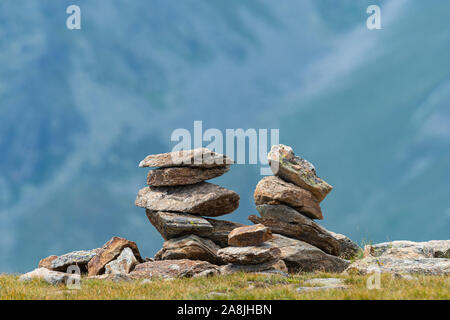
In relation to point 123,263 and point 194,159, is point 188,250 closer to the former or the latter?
point 123,263

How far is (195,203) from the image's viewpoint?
26406 mm

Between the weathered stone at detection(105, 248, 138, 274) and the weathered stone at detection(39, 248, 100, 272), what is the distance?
2513 mm

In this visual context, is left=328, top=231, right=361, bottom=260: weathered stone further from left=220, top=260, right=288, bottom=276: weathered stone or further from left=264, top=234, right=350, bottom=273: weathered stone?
left=220, top=260, right=288, bottom=276: weathered stone

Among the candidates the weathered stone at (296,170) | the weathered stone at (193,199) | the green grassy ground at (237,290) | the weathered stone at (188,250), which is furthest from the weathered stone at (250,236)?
the weathered stone at (296,170)

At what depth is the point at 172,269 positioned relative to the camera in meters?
22.5

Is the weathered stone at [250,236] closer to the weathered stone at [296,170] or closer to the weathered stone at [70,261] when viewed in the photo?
the weathered stone at [296,170]

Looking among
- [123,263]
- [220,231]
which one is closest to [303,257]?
[220,231]

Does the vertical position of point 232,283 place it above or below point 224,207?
below

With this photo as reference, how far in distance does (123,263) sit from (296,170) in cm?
1079

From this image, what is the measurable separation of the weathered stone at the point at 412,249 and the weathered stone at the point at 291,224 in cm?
326

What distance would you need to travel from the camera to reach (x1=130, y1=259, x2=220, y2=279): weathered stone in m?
21.5

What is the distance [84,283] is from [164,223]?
7.63m

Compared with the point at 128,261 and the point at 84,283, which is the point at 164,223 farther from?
the point at 84,283
